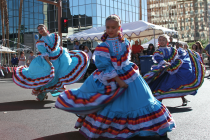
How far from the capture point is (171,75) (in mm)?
5633

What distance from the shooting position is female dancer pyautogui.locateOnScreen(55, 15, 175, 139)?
3084 millimetres

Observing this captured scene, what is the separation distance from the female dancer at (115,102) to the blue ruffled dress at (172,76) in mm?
2246

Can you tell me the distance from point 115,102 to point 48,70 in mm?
3631

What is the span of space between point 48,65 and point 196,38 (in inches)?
3746

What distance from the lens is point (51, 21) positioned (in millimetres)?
43219

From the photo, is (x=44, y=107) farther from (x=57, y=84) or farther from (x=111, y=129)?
(x=111, y=129)

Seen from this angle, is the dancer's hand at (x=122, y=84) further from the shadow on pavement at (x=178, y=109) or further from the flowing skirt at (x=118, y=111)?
the shadow on pavement at (x=178, y=109)

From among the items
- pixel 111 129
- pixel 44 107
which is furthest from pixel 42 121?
pixel 111 129

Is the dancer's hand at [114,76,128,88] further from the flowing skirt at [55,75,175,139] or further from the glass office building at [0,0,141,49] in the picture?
the glass office building at [0,0,141,49]

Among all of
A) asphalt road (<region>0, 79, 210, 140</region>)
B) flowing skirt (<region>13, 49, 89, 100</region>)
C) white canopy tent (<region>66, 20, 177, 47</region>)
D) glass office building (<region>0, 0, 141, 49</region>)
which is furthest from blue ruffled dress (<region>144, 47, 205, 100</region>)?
glass office building (<region>0, 0, 141, 49</region>)

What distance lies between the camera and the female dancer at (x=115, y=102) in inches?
121

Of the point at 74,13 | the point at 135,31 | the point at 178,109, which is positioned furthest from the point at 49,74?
the point at 74,13

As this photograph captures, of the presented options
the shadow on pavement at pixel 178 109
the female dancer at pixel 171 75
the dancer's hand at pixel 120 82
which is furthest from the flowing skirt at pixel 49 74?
the dancer's hand at pixel 120 82

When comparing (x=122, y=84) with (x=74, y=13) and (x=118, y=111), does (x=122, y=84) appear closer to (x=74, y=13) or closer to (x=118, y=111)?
(x=118, y=111)
